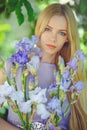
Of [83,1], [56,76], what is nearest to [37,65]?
[56,76]

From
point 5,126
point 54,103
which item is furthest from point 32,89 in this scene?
point 5,126

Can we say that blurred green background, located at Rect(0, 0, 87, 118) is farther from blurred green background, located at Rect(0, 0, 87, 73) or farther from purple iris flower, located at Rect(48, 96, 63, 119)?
purple iris flower, located at Rect(48, 96, 63, 119)

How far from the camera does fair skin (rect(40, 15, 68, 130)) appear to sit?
1.02 metres

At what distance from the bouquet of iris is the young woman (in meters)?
0.05

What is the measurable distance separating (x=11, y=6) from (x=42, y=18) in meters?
0.11

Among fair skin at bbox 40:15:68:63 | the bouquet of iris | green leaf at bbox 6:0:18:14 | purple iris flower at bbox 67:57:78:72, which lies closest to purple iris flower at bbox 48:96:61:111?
the bouquet of iris

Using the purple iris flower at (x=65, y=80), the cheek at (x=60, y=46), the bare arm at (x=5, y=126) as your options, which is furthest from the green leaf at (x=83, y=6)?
the bare arm at (x=5, y=126)

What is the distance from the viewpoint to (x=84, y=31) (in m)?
1.08

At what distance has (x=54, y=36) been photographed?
1.02 metres

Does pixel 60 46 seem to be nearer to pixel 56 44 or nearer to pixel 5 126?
pixel 56 44

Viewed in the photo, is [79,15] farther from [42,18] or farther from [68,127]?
[68,127]

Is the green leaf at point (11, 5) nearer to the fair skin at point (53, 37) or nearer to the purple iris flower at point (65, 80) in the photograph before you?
the fair skin at point (53, 37)

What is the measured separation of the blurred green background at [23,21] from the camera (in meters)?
1.04

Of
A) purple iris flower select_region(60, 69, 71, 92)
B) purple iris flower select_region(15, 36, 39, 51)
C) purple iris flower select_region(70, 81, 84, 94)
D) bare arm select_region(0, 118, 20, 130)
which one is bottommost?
bare arm select_region(0, 118, 20, 130)
